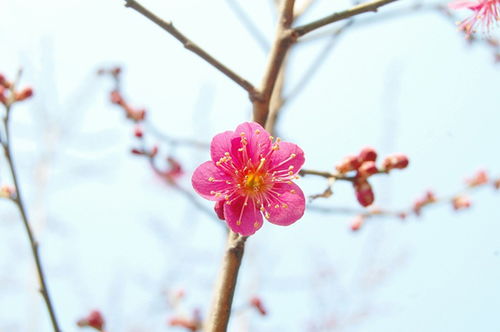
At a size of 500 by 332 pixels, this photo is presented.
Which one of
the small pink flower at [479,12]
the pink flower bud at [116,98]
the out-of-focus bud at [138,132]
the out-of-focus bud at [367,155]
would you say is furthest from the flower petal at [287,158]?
the pink flower bud at [116,98]

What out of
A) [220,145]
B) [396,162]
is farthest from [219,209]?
[396,162]

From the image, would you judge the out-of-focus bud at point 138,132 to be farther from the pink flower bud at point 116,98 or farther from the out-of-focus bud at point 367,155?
the out-of-focus bud at point 367,155

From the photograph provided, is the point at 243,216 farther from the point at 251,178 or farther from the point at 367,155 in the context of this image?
the point at 367,155

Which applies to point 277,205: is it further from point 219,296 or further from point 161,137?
point 161,137

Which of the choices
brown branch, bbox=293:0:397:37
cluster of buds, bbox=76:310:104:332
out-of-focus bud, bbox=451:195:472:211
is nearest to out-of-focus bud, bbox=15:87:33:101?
cluster of buds, bbox=76:310:104:332

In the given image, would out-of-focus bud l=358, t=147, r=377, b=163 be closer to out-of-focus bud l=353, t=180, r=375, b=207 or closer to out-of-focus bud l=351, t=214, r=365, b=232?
out-of-focus bud l=353, t=180, r=375, b=207
